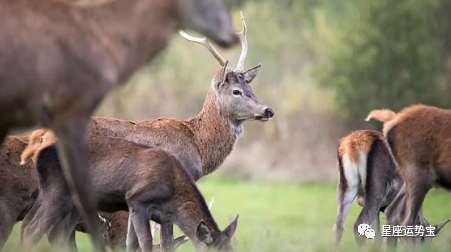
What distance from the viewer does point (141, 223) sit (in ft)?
33.1

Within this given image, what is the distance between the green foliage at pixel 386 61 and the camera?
1292 inches

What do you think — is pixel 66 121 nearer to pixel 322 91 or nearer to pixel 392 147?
pixel 392 147

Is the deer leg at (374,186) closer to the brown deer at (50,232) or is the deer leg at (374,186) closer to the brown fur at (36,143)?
the brown deer at (50,232)

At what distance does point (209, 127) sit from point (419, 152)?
140 inches

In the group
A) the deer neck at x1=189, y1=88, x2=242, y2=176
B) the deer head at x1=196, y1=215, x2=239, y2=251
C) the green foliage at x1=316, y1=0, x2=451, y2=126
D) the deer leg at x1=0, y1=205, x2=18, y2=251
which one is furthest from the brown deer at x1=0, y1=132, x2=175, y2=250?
the green foliage at x1=316, y1=0, x2=451, y2=126

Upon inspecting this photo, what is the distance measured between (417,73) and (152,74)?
929 cm

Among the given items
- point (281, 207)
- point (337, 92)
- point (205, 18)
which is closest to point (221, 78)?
point (205, 18)

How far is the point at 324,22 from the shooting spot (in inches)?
1503

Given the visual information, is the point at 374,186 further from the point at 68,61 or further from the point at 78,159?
the point at 68,61

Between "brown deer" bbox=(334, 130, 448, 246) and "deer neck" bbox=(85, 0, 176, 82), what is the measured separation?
463 centimetres

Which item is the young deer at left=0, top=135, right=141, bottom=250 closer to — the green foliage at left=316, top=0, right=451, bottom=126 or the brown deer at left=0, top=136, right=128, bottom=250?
the brown deer at left=0, top=136, right=128, bottom=250

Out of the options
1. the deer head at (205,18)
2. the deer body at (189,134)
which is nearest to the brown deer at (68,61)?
the deer head at (205,18)

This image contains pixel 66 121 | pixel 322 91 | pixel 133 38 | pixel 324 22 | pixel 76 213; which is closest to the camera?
pixel 66 121

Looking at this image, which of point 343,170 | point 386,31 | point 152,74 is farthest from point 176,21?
point 152,74
